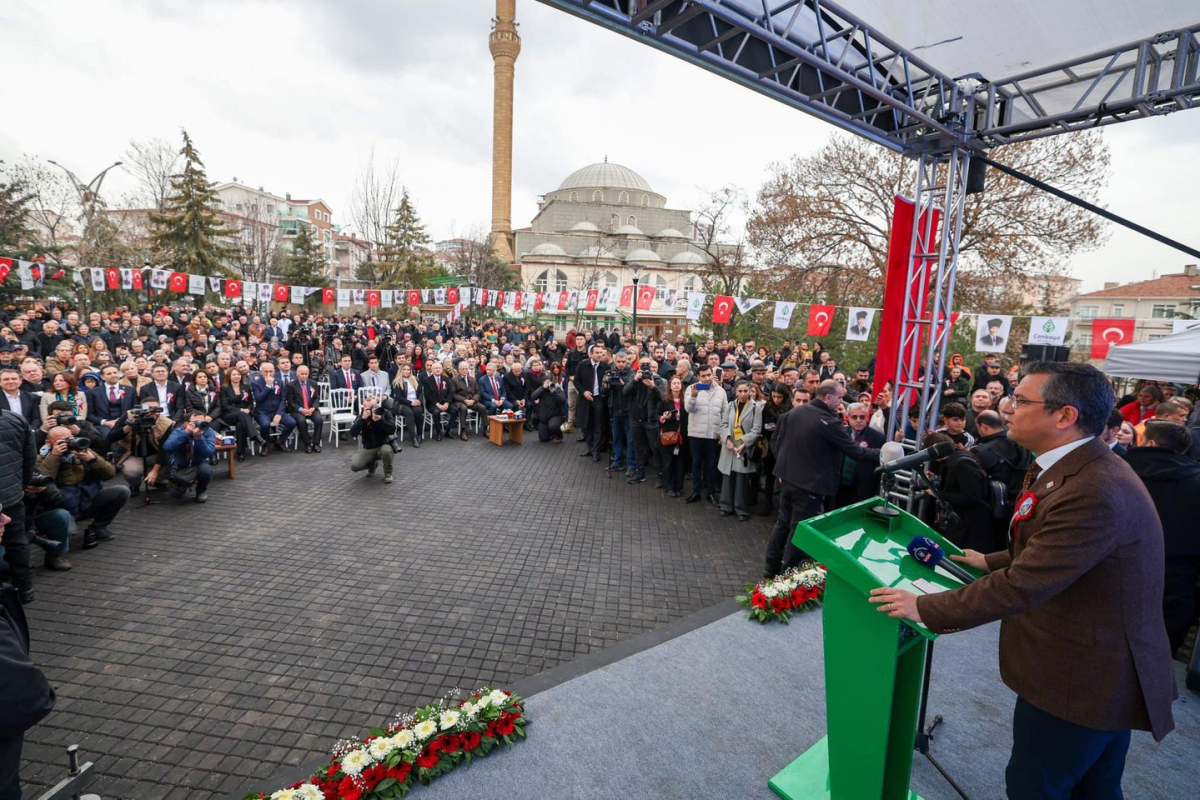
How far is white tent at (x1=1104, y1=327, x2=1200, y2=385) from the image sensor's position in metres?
6.93

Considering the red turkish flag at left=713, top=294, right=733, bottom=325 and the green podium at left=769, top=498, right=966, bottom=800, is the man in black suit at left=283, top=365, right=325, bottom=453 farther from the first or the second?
the red turkish flag at left=713, top=294, right=733, bottom=325

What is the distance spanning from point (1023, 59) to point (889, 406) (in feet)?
13.0

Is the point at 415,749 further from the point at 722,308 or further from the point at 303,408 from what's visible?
the point at 722,308

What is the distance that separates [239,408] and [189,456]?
7.08 feet

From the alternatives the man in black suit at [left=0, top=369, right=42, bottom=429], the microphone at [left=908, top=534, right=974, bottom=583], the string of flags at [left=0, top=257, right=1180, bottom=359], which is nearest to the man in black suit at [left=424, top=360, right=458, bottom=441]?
the man in black suit at [left=0, top=369, right=42, bottom=429]

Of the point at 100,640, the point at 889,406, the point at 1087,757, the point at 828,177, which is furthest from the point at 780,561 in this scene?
the point at 828,177

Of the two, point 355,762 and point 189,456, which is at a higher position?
point 189,456

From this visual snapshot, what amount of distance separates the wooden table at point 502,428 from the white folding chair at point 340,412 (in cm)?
263

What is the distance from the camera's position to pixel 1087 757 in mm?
1915

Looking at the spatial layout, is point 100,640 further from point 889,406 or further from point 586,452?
point 889,406

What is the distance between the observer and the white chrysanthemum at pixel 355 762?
9.12ft

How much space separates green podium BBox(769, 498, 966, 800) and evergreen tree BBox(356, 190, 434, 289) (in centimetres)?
3895

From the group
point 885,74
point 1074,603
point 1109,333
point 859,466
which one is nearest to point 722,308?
point 1109,333

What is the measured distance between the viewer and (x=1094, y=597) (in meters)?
1.80
